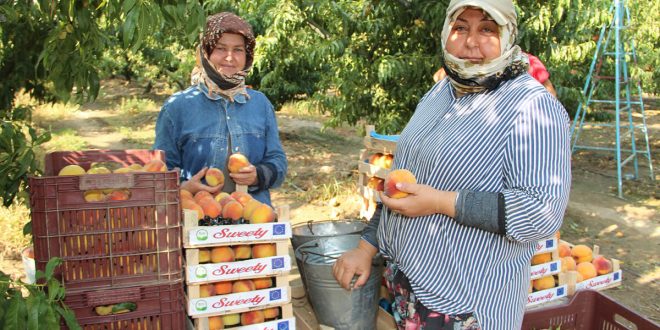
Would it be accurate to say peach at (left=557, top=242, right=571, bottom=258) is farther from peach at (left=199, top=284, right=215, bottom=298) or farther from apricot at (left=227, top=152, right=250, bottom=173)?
peach at (left=199, top=284, right=215, bottom=298)

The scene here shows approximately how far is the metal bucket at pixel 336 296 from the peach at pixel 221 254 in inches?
12.4

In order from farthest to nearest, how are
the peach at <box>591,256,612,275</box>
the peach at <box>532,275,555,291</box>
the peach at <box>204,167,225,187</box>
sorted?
the peach at <box>591,256,612,275</box> < the peach at <box>532,275,555,291</box> < the peach at <box>204,167,225,187</box>

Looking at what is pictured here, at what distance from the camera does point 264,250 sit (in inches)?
95.3

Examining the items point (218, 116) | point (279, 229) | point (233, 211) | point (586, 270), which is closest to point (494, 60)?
point (279, 229)

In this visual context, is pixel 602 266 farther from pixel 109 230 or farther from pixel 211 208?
pixel 109 230

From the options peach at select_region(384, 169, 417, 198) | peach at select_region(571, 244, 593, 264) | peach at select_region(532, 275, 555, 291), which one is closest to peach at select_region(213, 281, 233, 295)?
peach at select_region(384, 169, 417, 198)

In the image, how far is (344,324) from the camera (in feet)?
8.03

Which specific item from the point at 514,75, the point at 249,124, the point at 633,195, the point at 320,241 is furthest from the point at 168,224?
the point at 633,195

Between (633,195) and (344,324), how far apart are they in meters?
6.92

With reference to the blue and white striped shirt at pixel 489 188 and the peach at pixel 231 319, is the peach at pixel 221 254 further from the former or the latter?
the blue and white striped shirt at pixel 489 188

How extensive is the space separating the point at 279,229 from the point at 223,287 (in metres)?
0.33

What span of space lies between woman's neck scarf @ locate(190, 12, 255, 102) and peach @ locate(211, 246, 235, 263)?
89 centimetres

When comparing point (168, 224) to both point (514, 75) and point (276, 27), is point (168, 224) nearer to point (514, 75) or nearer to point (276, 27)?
point (514, 75)

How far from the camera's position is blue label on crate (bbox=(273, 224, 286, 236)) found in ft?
7.85
